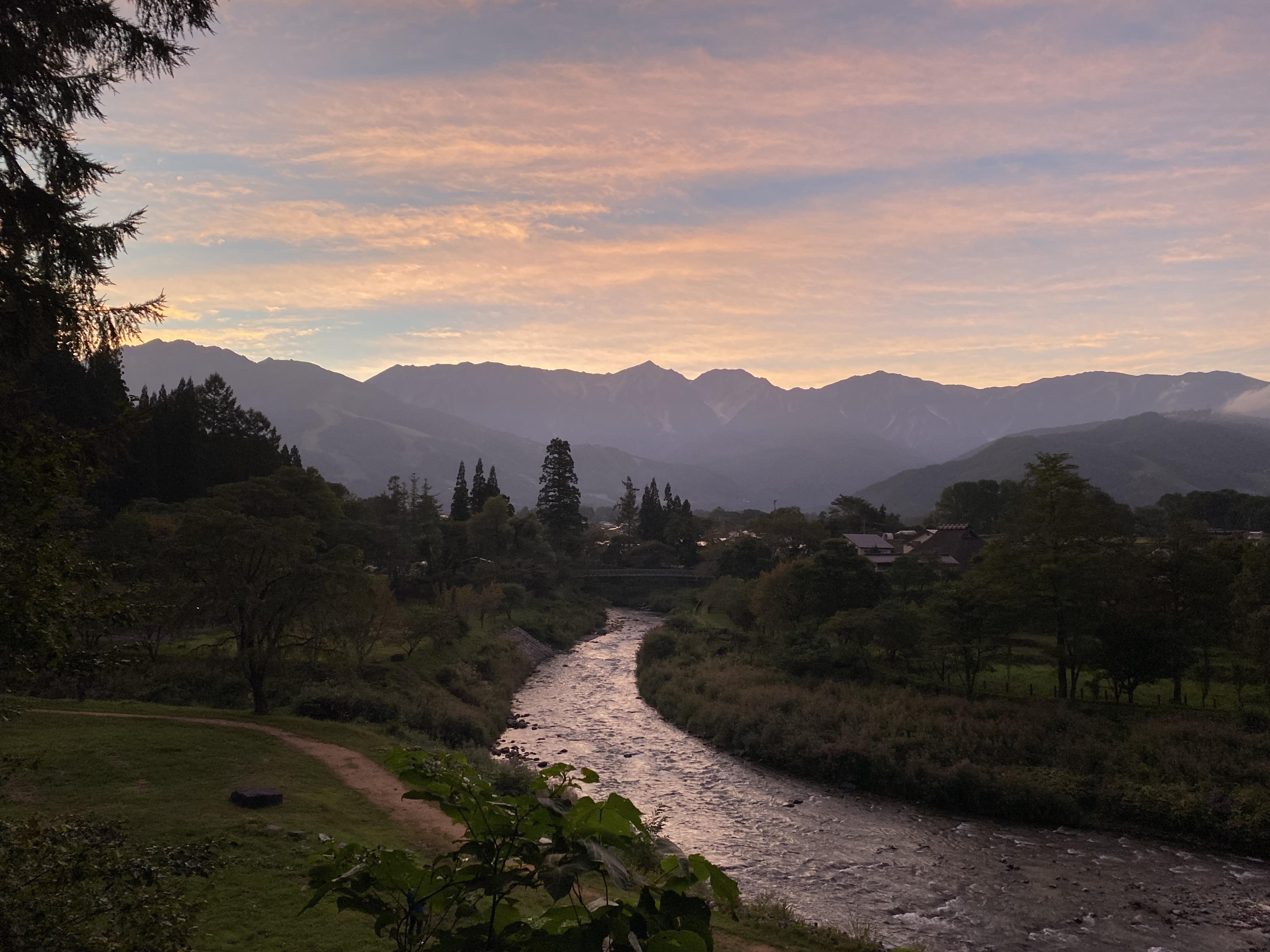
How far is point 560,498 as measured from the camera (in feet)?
313

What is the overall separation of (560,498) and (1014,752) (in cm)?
6839

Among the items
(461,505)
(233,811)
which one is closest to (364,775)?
(233,811)

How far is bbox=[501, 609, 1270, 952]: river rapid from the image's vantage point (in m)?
19.9

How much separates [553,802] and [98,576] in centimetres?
704

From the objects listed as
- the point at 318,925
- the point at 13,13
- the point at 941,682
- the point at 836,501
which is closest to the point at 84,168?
the point at 13,13

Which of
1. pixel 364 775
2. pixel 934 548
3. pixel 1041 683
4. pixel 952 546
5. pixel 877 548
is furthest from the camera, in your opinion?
pixel 877 548

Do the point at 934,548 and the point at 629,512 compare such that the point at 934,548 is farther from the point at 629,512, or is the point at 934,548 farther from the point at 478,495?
the point at 478,495

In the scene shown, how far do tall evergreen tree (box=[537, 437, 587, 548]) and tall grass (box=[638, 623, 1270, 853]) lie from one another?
5236cm

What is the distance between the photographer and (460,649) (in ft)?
168

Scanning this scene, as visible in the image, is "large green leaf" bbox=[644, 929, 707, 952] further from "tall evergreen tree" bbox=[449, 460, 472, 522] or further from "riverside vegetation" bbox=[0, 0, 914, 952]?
"tall evergreen tree" bbox=[449, 460, 472, 522]

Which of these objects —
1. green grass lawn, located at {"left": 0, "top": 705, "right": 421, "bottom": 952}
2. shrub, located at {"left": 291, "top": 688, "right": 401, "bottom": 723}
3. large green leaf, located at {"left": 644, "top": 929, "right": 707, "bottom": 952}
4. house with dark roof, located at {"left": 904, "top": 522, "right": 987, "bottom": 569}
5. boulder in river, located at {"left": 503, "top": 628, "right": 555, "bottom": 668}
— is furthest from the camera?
house with dark roof, located at {"left": 904, "top": 522, "right": 987, "bottom": 569}

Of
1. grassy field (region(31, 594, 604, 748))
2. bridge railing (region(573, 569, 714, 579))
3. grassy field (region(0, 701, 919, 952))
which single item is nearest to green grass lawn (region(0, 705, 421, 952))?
grassy field (region(0, 701, 919, 952))

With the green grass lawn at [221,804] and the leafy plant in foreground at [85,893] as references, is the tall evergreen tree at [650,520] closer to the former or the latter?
the green grass lawn at [221,804]

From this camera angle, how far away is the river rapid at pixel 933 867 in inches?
782
